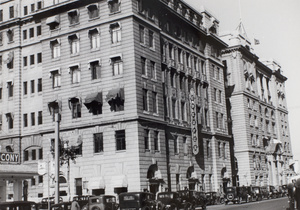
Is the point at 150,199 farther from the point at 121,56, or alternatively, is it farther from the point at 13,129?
the point at 13,129

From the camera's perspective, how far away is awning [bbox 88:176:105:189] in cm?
4516

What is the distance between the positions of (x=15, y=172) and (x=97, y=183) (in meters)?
14.4

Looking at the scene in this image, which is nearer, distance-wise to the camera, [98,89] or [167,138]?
[98,89]

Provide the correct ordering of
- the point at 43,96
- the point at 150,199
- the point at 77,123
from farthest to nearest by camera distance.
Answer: the point at 43,96 < the point at 77,123 < the point at 150,199

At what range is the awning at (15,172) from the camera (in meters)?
31.3

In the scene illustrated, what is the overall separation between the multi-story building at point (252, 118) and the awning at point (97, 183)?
31.5m

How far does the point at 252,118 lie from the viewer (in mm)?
78625

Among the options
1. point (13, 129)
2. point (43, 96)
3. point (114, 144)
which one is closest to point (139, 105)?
point (114, 144)

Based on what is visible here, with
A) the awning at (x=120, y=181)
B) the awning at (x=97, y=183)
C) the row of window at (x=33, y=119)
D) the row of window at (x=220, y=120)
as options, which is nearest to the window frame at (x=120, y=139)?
the awning at (x=120, y=181)

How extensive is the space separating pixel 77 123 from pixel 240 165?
3596cm

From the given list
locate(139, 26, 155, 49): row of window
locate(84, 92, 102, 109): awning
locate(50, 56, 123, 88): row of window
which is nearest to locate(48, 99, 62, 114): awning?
locate(50, 56, 123, 88): row of window

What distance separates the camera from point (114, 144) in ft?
149

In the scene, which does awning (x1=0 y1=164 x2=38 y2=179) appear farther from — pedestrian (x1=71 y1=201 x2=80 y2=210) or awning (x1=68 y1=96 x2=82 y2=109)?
awning (x1=68 y1=96 x2=82 y2=109)

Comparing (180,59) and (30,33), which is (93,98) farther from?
(30,33)
